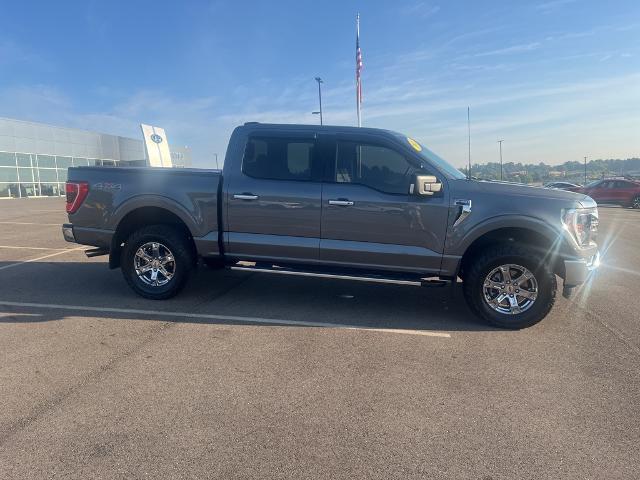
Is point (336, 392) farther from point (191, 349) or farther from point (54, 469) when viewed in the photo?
point (54, 469)

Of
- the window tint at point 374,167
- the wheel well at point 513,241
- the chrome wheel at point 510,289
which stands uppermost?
the window tint at point 374,167

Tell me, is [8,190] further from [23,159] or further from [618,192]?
[618,192]

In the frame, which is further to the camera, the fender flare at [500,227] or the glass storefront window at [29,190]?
the glass storefront window at [29,190]

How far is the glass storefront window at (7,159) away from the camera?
33834 mm

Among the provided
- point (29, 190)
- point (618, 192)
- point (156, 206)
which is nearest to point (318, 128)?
point (156, 206)

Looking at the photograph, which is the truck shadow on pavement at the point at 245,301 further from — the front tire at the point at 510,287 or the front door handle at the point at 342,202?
the front door handle at the point at 342,202

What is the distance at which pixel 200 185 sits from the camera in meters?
5.34

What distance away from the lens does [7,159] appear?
3434 centimetres

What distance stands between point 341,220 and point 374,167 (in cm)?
71

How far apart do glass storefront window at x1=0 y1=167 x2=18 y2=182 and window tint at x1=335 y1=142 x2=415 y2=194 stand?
37865 mm

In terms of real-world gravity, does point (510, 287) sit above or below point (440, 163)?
below

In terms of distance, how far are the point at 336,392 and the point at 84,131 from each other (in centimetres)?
4868

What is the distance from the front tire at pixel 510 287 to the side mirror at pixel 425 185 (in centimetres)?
92

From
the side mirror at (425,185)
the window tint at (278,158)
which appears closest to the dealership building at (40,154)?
the window tint at (278,158)
